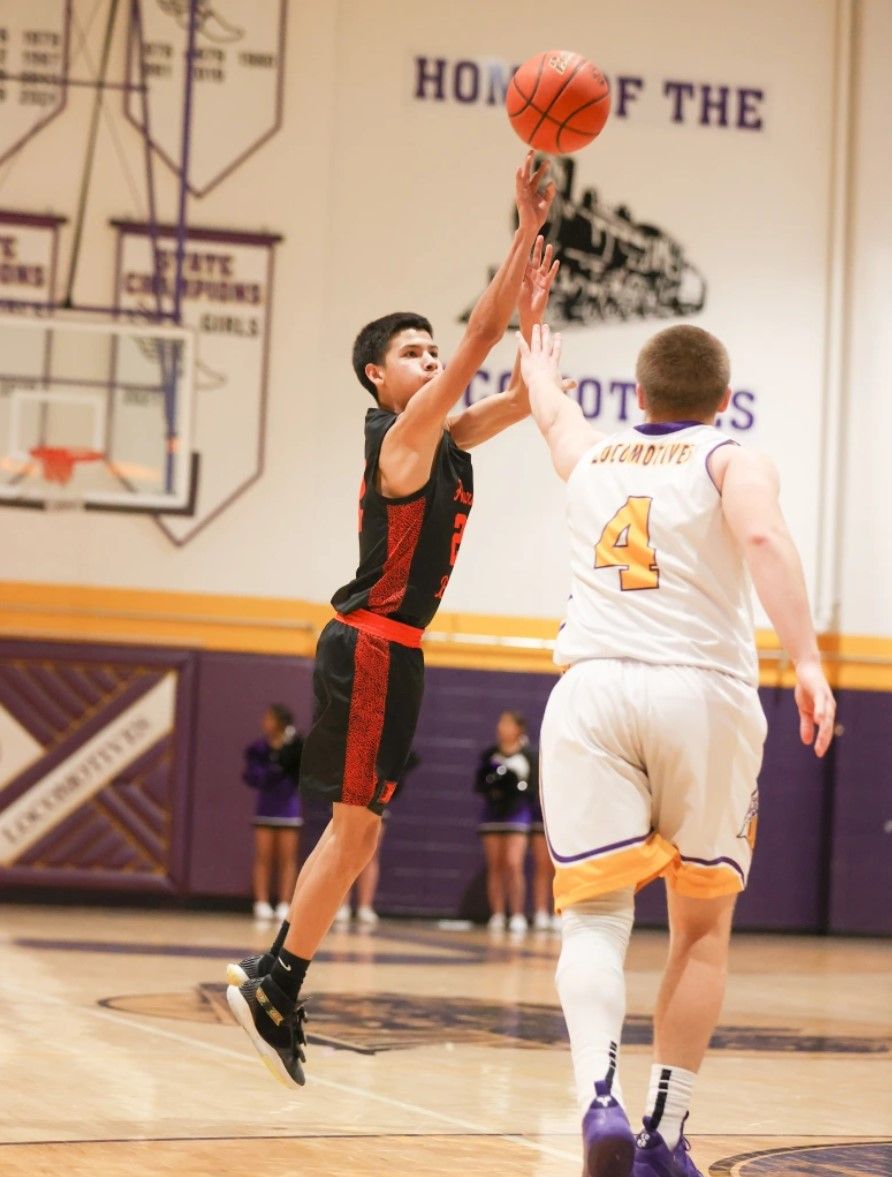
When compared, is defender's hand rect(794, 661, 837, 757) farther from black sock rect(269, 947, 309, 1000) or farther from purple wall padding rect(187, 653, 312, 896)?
purple wall padding rect(187, 653, 312, 896)

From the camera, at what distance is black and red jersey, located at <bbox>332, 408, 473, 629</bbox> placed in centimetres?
513

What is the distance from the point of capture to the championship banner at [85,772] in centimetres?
1415

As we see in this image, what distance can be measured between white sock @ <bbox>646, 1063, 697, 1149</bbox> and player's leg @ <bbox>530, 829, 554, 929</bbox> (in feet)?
34.3

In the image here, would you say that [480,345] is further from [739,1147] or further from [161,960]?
[161,960]

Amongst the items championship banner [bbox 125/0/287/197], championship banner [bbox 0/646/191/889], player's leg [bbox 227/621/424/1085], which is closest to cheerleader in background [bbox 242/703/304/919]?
championship banner [bbox 0/646/191/889]

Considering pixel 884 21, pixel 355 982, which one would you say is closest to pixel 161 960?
pixel 355 982

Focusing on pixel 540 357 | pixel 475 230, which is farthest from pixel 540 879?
pixel 540 357

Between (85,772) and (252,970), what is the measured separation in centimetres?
934

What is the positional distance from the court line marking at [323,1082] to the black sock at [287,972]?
0.54 m

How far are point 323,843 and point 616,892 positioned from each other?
4.30 ft

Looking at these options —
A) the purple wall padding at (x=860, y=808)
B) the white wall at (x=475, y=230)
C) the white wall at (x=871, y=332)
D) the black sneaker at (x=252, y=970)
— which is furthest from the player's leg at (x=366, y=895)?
the black sneaker at (x=252, y=970)

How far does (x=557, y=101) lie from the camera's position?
5688mm

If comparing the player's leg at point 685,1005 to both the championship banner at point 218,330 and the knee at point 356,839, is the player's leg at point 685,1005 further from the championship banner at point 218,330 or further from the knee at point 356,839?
the championship banner at point 218,330

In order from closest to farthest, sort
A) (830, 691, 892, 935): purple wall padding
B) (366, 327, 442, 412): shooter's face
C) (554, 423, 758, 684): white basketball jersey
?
(554, 423, 758, 684): white basketball jersey, (366, 327, 442, 412): shooter's face, (830, 691, 892, 935): purple wall padding
